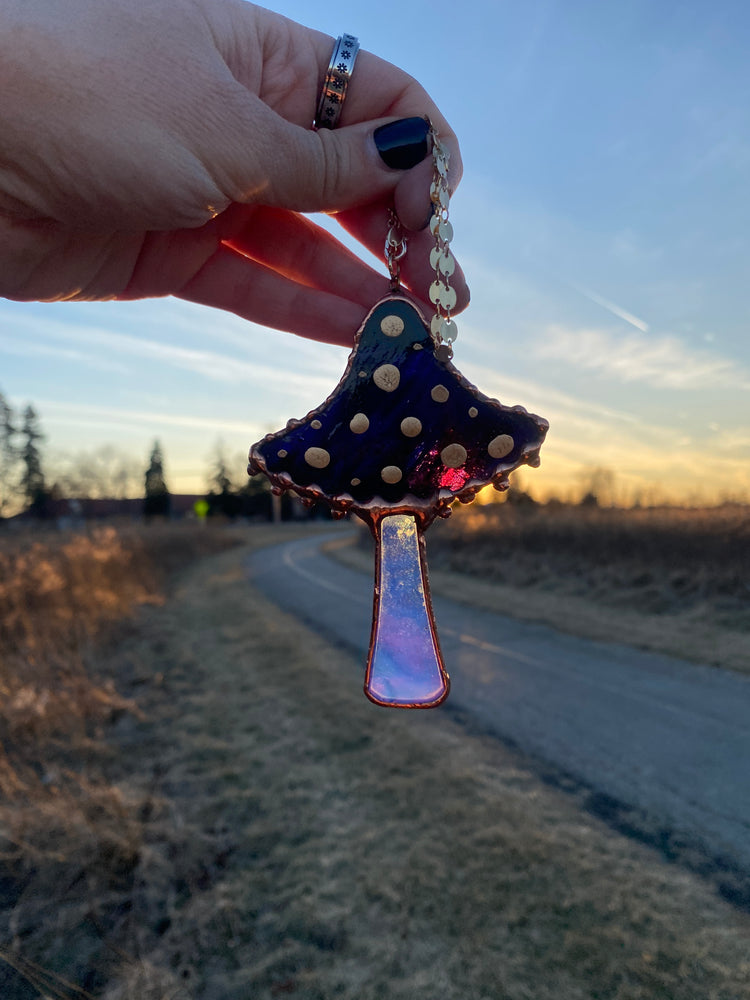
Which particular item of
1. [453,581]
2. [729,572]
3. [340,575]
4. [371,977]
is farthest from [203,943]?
[340,575]

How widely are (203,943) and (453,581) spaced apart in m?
14.7

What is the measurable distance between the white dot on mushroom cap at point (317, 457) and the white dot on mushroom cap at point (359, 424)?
97 millimetres

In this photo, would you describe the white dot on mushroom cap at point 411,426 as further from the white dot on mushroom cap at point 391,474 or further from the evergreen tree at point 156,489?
the evergreen tree at point 156,489

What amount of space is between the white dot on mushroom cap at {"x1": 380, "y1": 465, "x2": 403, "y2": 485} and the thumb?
72cm

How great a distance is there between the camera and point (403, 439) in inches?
65.1

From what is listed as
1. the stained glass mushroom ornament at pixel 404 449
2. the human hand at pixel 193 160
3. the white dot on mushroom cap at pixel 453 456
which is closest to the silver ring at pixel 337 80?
the human hand at pixel 193 160

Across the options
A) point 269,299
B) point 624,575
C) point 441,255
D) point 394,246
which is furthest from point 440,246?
point 624,575

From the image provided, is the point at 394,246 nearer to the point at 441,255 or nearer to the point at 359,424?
the point at 441,255

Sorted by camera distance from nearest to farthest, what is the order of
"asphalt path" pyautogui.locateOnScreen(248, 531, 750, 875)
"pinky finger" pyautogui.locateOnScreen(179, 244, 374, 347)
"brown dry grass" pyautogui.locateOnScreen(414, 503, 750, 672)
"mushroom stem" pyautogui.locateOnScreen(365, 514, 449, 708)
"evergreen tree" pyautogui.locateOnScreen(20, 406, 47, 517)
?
1. "mushroom stem" pyautogui.locateOnScreen(365, 514, 449, 708)
2. "pinky finger" pyautogui.locateOnScreen(179, 244, 374, 347)
3. "asphalt path" pyautogui.locateOnScreen(248, 531, 750, 875)
4. "brown dry grass" pyautogui.locateOnScreen(414, 503, 750, 672)
5. "evergreen tree" pyautogui.locateOnScreen(20, 406, 47, 517)

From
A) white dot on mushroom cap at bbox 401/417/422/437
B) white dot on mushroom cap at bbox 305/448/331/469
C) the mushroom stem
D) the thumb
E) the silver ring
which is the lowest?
the mushroom stem

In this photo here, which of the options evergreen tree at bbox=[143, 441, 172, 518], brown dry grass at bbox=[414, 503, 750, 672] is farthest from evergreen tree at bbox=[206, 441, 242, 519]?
brown dry grass at bbox=[414, 503, 750, 672]

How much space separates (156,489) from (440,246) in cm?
5859

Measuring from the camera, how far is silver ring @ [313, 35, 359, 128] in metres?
1.68

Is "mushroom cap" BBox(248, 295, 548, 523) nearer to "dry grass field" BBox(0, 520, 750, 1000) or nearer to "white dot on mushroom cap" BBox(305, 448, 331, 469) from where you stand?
"white dot on mushroom cap" BBox(305, 448, 331, 469)
